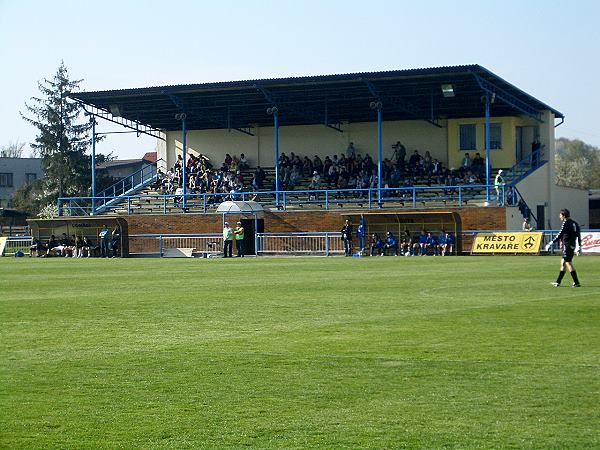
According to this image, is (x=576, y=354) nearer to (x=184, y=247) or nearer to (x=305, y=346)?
(x=305, y=346)

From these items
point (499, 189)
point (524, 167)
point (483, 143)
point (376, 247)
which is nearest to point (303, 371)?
point (376, 247)

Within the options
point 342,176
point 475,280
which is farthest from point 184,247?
point 475,280

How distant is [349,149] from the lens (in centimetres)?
6353

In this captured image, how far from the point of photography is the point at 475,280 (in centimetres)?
2667

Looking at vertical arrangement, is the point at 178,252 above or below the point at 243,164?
below

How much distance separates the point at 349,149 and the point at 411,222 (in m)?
12.9

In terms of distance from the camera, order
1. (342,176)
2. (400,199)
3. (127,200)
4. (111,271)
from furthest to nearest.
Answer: (127,200)
(342,176)
(400,199)
(111,271)

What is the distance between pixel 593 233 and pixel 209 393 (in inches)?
1428

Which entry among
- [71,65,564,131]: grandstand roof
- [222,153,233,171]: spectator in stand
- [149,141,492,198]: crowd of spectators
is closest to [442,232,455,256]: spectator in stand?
[149,141,492,198]: crowd of spectators

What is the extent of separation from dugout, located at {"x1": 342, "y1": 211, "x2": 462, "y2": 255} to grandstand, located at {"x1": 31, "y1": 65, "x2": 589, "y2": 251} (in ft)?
0.82

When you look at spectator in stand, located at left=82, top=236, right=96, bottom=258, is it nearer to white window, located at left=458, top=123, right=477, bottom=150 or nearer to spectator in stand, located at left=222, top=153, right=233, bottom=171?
spectator in stand, located at left=222, top=153, right=233, bottom=171

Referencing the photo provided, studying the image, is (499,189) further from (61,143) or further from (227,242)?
(61,143)

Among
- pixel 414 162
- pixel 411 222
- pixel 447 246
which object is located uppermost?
pixel 414 162

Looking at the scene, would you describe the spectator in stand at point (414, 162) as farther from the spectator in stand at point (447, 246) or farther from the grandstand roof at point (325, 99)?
the spectator in stand at point (447, 246)
